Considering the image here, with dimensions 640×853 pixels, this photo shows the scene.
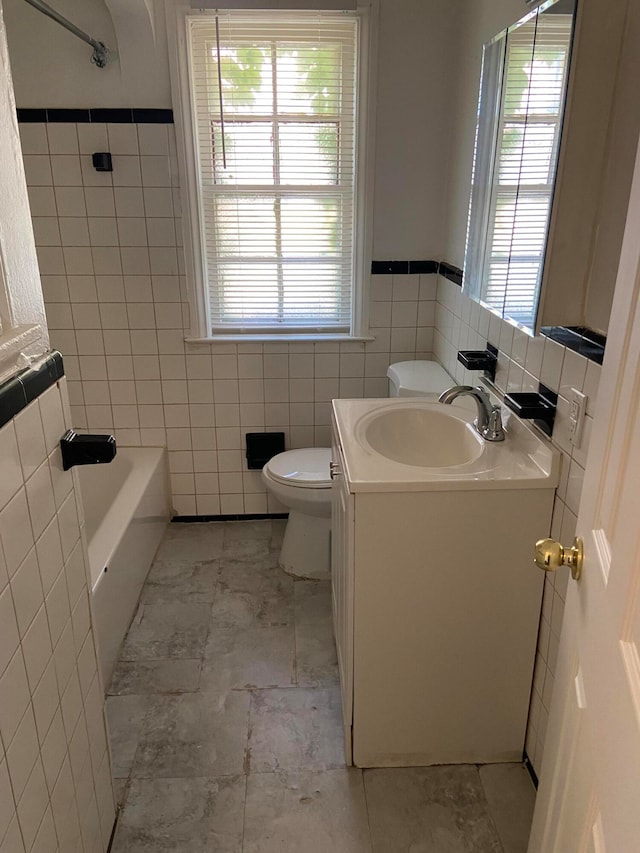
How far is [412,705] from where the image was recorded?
66.8 inches

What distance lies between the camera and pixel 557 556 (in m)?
0.92

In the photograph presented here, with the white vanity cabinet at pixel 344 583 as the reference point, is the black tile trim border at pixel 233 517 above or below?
below

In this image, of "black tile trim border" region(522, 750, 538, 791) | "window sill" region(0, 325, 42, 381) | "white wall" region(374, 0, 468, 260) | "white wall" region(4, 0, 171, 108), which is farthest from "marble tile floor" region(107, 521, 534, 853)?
"white wall" region(4, 0, 171, 108)

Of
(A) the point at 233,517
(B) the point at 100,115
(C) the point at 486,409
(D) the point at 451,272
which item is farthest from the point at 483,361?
(B) the point at 100,115

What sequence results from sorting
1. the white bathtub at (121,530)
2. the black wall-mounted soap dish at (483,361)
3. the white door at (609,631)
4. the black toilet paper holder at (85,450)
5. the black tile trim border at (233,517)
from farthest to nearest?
the black tile trim border at (233,517)
the white bathtub at (121,530)
the black wall-mounted soap dish at (483,361)
the black toilet paper holder at (85,450)
the white door at (609,631)

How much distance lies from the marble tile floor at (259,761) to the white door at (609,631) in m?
0.69

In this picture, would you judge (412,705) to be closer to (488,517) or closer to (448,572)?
(448,572)

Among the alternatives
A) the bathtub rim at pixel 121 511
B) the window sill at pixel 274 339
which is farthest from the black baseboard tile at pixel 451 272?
the bathtub rim at pixel 121 511

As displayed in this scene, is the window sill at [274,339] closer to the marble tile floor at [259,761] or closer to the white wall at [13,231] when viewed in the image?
the marble tile floor at [259,761]

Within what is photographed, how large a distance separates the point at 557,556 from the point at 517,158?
118 centimetres

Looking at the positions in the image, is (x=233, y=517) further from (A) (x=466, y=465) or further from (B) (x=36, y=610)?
(B) (x=36, y=610)

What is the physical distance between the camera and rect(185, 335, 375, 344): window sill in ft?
9.16

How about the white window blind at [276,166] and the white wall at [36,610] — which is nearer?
the white wall at [36,610]

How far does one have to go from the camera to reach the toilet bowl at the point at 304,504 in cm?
242
